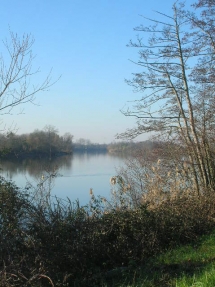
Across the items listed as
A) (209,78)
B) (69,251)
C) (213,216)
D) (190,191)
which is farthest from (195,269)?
(209,78)

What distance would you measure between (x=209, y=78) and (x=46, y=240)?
27.3 ft

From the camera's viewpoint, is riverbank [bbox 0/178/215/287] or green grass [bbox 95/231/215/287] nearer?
green grass [bbox 95/231/215/287]

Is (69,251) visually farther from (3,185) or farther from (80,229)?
(3,185)

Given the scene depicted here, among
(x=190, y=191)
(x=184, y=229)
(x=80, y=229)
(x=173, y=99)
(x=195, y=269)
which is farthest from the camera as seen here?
(x=173, y=99)

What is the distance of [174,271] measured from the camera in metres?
6.62

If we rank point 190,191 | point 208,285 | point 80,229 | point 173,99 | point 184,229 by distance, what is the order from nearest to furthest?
point 208,285 < point 80,229 < point 184,229 < point 190,191 < point 173,99

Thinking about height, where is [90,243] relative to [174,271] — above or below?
above

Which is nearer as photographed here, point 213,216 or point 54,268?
point 54,268

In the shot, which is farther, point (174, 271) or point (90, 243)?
point (90, 243)

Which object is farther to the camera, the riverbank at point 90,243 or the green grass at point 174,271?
the riverbank at point 90,243

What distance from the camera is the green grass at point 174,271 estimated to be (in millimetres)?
5559

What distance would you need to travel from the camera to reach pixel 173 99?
50.6ft

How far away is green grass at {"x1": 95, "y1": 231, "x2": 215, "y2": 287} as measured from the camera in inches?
219

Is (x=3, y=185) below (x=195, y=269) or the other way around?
the other way around
